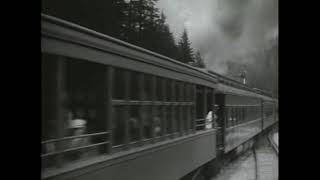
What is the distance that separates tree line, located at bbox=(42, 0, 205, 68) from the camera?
4.32 feet

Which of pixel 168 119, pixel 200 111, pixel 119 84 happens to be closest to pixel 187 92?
pixel 200 111

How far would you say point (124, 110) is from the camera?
149 cm

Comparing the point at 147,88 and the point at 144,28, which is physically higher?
the point at 144,28

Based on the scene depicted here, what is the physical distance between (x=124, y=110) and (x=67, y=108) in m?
0.26

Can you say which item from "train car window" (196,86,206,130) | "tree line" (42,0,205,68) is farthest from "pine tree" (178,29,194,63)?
"train car window" (196,86,206,130)

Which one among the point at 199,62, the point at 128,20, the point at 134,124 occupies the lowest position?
the point at 134,124

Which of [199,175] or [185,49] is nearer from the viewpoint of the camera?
[185,49]

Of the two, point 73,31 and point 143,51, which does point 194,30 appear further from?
point 73,31

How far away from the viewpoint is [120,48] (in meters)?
1.44

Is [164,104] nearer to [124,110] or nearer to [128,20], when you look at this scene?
[124,110]

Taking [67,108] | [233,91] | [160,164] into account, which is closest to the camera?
[67,108]

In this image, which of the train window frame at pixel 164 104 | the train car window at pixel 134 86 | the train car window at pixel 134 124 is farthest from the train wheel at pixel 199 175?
the train car window at pixel 134 86
